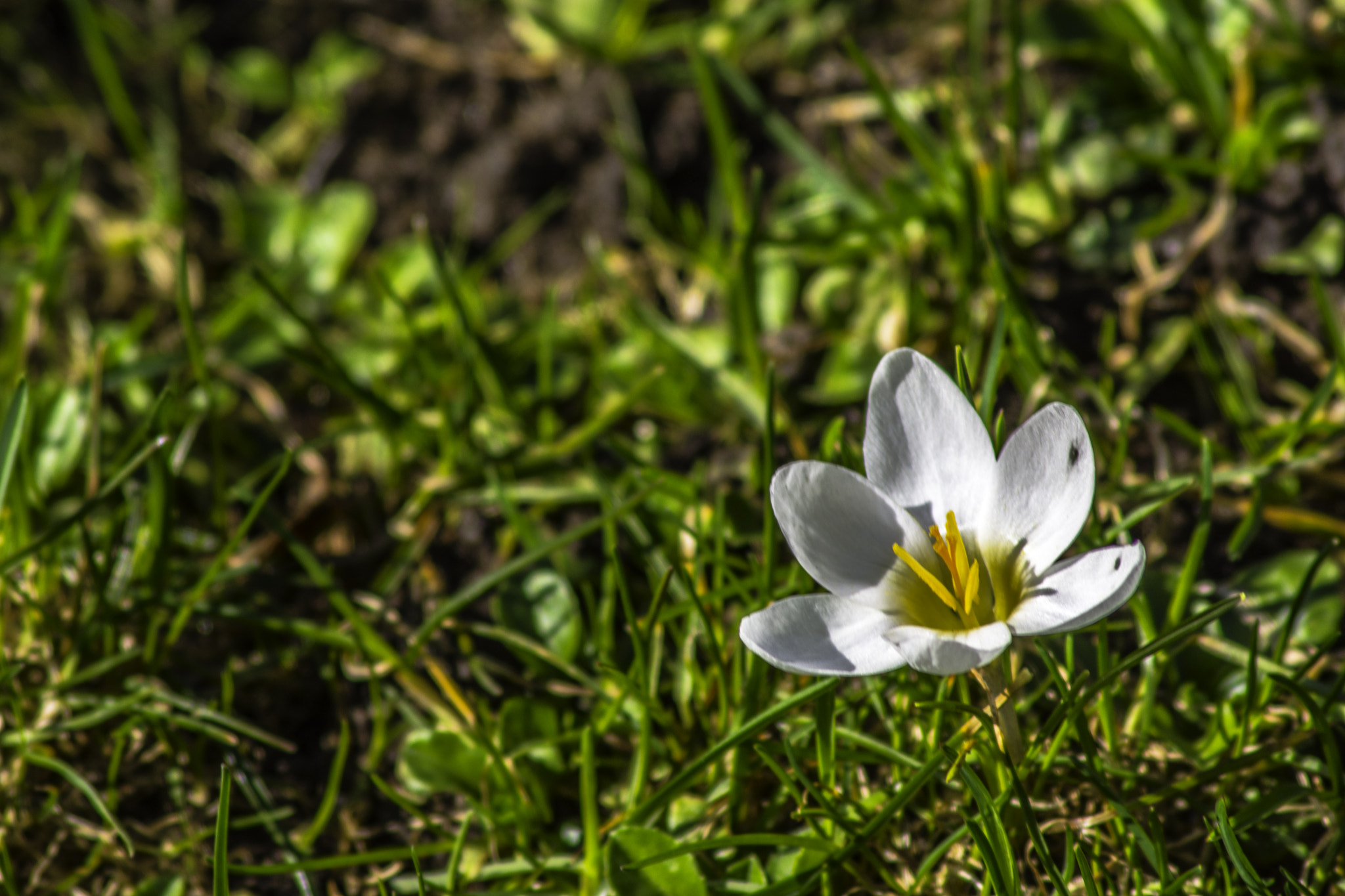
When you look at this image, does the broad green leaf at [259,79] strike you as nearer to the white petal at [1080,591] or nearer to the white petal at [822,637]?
the white petal at [822,637]

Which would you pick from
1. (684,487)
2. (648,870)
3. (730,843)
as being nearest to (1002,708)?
(730,843)

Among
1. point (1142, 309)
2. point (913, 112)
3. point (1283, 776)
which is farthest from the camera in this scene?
point (913, 112)

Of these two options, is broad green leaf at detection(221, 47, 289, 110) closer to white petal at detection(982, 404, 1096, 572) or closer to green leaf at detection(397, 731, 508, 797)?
green leaf at detection(397, 731, 508, 797)

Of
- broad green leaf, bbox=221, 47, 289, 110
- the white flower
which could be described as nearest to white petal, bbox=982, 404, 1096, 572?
the white flower

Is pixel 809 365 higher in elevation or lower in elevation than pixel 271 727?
higher

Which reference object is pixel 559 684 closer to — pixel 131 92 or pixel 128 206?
pixel 128 206

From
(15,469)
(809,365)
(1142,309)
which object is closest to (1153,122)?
(1142,309)
